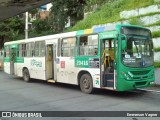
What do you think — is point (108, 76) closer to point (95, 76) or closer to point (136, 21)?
point (95, 76)

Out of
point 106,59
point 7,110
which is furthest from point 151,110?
point 7,110

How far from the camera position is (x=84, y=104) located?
10383 millimetres

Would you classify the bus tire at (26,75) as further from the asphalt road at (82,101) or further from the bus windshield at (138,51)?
the bus windshield at (138,51)

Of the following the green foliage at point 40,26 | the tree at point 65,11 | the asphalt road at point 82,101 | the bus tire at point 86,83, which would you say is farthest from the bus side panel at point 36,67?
the green foliage at point 40,26

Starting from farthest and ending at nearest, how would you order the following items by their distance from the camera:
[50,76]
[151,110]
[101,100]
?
[50,76] < [101,100] < [151,110]

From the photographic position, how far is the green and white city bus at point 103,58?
11539mm

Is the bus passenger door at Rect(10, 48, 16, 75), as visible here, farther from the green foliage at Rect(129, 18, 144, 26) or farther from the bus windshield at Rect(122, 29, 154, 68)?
the bus windshield at Rect(122, 29, 154, 68)

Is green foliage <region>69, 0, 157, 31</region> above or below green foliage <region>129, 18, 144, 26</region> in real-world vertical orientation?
above

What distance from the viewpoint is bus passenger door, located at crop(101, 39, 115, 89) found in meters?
12.0

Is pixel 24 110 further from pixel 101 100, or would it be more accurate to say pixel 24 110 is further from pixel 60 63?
pixel 60 63

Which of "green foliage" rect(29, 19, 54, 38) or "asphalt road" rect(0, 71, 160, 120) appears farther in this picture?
"green foliage" rect(29, 19, 54, 38)

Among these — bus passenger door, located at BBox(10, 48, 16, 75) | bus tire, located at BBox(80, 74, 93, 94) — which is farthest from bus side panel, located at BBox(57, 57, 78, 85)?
bus passenger door, located at BBox(10, 48, 16, 75)

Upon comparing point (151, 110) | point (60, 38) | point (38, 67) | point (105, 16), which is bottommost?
point (151, 110)

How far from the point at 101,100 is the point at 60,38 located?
484 centimetres
